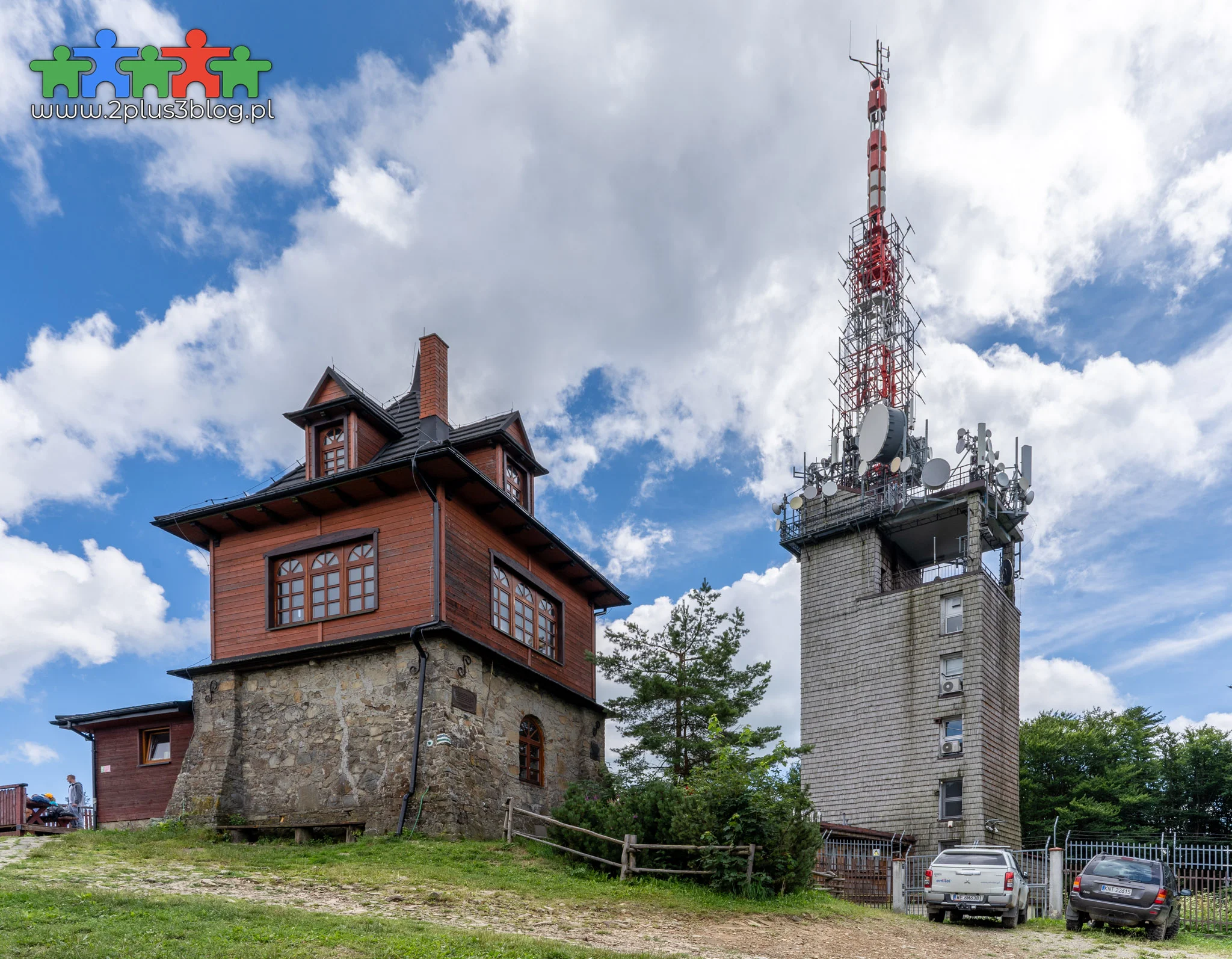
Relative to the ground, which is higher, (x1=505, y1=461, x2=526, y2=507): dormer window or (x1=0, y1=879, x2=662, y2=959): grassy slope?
(x1=505, y1=461, x2=526, y2=507): dormer window

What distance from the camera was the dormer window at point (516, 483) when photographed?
101ft

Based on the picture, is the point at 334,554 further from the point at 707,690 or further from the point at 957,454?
the point at 957,454

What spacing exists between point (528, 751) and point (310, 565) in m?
7.59

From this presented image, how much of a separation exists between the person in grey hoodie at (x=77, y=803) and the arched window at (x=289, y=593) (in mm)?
7708

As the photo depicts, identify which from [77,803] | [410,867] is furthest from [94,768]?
[410,867]

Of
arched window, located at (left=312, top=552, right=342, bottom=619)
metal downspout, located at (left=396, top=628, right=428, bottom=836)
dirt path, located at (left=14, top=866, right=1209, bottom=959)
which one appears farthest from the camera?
arched window, located at (left=312, top=552, right=342, bottom=619)

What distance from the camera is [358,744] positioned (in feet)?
83.4

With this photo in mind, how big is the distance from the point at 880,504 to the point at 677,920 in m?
26.5

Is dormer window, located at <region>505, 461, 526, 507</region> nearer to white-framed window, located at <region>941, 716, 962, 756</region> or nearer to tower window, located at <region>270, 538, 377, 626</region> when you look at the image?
tower window, located at <region>270, 538, 377, 626</region>

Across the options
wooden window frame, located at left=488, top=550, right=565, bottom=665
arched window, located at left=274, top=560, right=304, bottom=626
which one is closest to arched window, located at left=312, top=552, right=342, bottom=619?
arched window, located at left=274, top=560, right=304, bottom=626

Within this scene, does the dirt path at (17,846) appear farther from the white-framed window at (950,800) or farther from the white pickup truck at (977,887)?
the white-framed window at (950,800)

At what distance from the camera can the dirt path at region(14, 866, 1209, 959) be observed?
50.3ft

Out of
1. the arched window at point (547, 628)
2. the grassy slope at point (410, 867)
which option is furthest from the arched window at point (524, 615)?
the grassy slope at point (410, 867)

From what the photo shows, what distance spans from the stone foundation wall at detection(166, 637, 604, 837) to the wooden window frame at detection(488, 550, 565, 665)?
4.80ft
